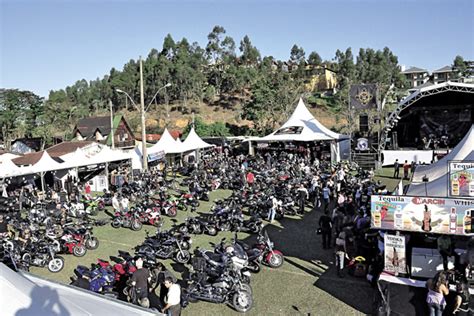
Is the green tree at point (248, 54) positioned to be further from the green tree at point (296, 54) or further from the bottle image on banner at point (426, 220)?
the bottle image on banner at point (426, 220)

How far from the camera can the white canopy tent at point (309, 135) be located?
26.2m

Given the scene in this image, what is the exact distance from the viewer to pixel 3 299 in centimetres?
404

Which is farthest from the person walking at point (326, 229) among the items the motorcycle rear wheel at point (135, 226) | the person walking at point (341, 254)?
the motorcycle rear wheel at point (135, 226)

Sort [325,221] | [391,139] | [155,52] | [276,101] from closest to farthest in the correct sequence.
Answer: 1. [325,221]
2. [391,139]
3. [276,101]
4. [155,52]

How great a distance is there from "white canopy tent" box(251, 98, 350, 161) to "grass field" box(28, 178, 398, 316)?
45.4 ft

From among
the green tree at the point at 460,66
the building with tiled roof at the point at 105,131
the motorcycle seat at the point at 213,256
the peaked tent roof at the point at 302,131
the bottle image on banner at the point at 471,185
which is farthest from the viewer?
the green tree at the point at 460,66

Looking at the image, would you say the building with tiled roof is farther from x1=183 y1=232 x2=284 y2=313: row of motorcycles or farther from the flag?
x1=183 y1=232 x2=284 y2=313: row of motorcycles

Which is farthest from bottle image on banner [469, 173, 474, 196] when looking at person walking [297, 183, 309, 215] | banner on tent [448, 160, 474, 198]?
person walking [297, 183, 309, 215]

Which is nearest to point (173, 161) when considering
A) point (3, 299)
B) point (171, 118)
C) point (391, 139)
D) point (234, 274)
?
point (391, 139)

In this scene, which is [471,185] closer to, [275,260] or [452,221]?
[452,221]

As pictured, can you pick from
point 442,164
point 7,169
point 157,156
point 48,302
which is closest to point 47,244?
point 48,302

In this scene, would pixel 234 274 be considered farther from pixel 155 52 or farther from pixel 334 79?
A: pixel 155 52

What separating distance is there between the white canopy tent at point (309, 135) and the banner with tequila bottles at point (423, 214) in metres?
18.3

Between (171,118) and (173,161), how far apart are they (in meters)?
36.5
